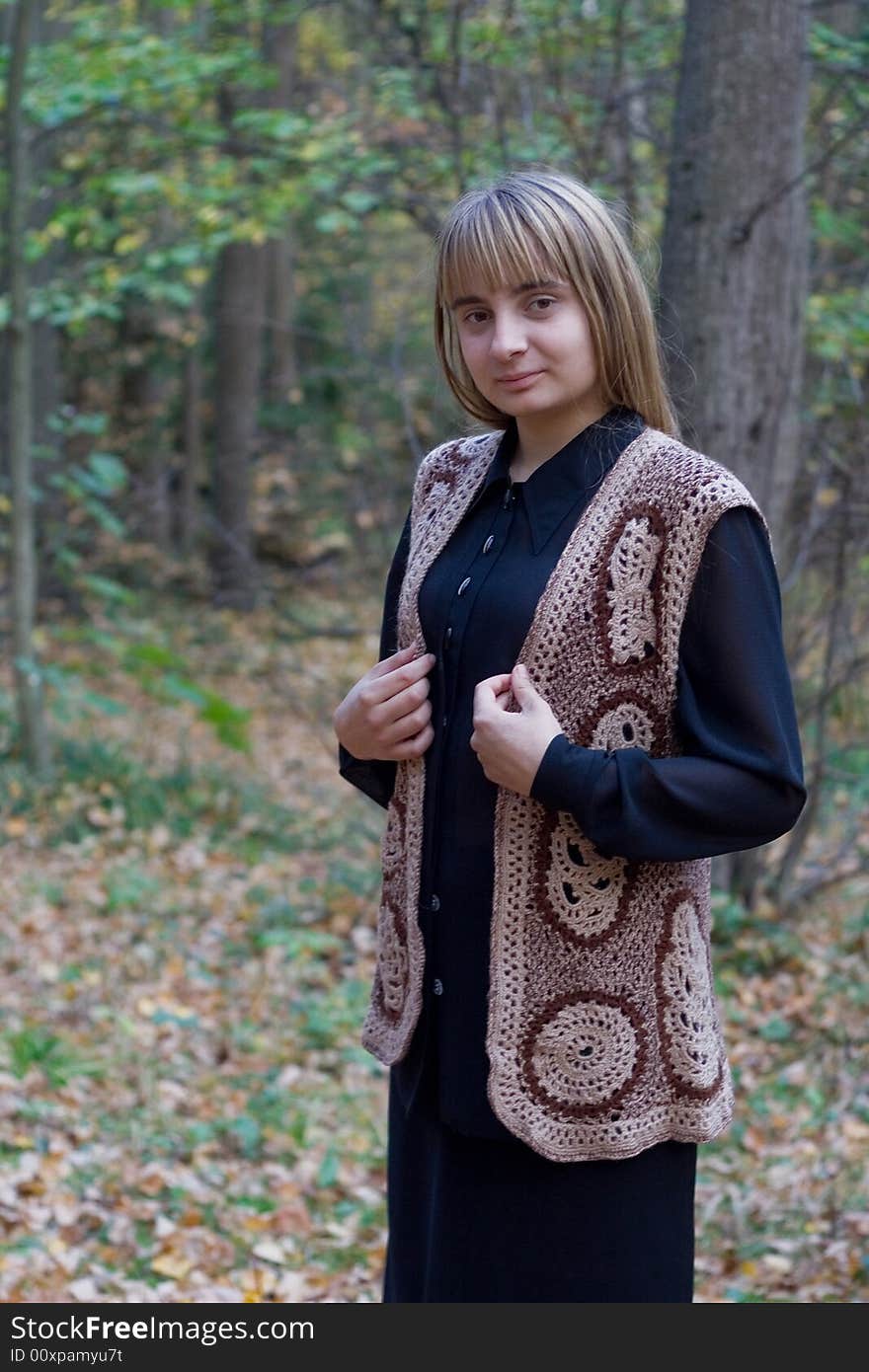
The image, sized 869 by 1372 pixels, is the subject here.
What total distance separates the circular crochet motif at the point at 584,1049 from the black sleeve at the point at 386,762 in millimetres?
536

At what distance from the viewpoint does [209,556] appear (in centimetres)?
1351

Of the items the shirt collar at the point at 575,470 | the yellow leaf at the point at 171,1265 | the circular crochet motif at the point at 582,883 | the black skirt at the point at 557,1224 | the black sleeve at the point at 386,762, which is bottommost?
the yellow leaf at the point at 171,1265

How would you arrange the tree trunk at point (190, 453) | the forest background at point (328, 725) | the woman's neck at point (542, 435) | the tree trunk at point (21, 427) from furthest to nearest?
the tree trunk at point (190, 453), the tree trunk at point (21, 427), the forest background at point (328, 725), the woman's neck at point (542, 435)

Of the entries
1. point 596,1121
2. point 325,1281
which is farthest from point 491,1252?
point 325,1281

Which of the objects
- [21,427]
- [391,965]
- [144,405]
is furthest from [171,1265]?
[144,405]

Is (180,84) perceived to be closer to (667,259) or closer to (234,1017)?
(667,259)

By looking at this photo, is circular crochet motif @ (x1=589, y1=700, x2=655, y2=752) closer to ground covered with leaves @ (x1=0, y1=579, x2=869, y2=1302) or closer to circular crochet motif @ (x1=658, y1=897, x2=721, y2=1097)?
circular crochet motif @ (x1=658, y1=897, x2=721, y2=1097)

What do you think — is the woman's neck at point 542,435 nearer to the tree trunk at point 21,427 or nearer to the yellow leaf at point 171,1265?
the yellow leaf at point 171,1265

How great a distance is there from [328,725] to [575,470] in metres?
5.57

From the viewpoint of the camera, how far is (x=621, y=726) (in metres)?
1.83

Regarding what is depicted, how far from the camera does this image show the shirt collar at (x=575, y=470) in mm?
1903

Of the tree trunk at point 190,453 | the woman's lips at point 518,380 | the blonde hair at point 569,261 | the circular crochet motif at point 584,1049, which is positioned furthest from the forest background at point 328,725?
Answer: the tree trunk at point 190,453

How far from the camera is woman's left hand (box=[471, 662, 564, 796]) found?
1.75 m

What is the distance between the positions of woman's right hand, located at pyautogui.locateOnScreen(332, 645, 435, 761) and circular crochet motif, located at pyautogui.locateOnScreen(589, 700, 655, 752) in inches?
10.6
